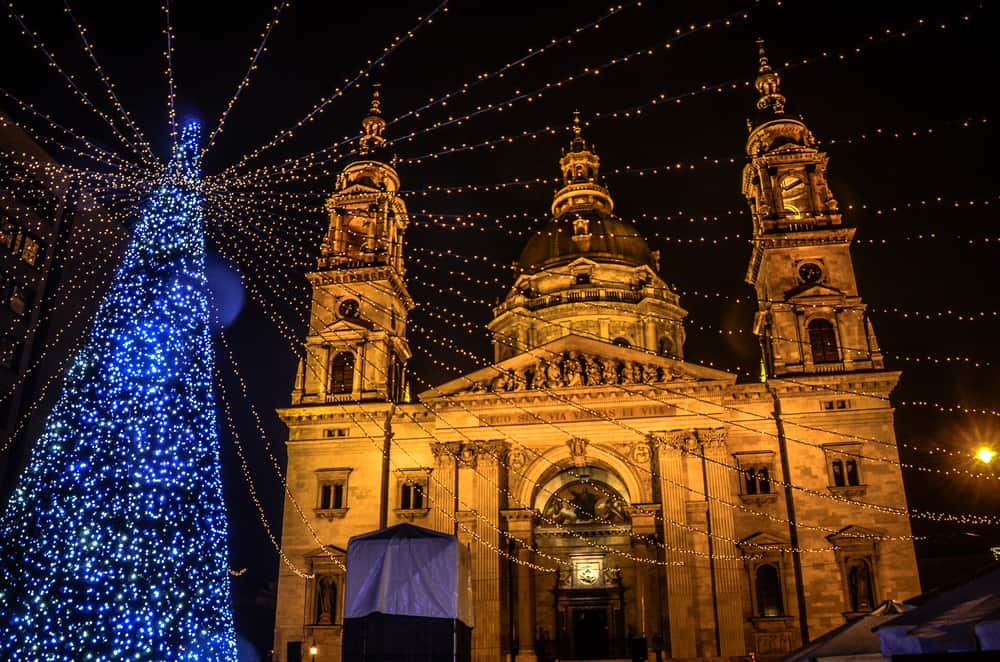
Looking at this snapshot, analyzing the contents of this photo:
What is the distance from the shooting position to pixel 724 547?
105ft

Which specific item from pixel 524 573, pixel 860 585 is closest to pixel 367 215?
pixel 524 573

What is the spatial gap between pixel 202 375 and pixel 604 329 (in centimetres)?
3684

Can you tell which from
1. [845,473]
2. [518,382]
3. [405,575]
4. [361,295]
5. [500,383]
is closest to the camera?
[405,575]

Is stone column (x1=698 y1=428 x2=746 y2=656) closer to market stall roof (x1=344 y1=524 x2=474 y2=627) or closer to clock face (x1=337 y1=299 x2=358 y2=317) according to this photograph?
clock face (x1=337 y1=299 x2=358 y2=317)

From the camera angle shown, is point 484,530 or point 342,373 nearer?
point 484,530

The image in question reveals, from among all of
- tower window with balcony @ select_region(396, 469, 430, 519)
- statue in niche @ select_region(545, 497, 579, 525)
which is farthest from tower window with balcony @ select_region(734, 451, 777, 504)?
tower window with balcony @ select_region(396, 469, 430, 519)

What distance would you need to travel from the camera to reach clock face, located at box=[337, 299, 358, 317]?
128ft

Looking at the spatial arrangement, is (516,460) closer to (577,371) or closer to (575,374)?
(575,374)

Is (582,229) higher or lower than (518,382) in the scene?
higher

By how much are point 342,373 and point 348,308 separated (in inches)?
125

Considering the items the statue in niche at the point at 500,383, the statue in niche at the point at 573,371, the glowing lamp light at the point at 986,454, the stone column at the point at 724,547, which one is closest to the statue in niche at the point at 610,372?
the statue in niche at the point at 573,371

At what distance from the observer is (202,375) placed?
16.0 m

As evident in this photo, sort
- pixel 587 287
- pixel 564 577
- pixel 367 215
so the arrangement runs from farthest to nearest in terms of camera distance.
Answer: pixel 587 287
pixel 367 215
pixel 564 577

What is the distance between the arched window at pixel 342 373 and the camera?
3784 centimetres
